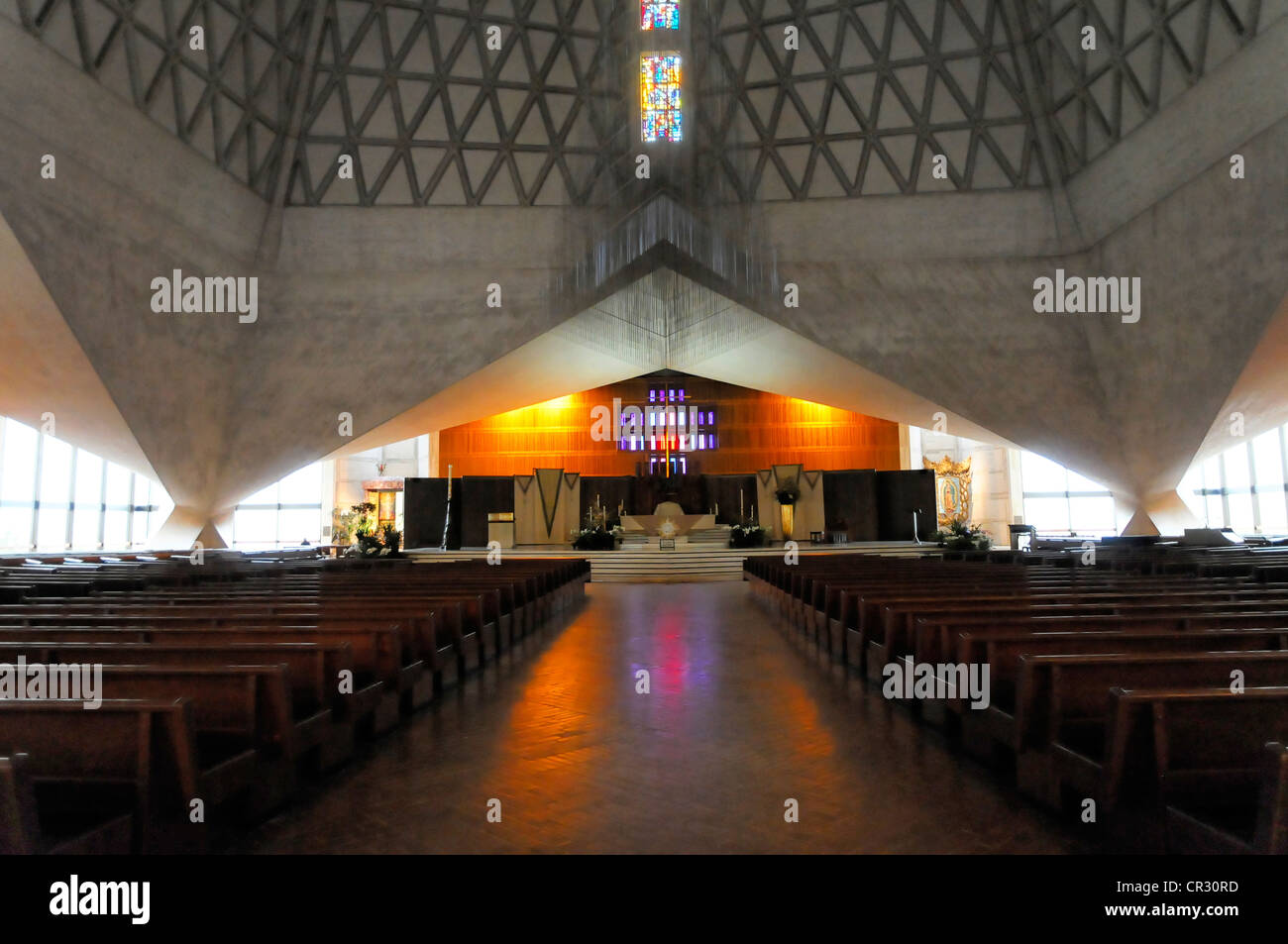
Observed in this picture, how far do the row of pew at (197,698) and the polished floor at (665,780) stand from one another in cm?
21

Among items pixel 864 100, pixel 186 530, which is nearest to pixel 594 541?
pixel 186 530

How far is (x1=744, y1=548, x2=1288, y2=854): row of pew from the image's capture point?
1838 millimetres

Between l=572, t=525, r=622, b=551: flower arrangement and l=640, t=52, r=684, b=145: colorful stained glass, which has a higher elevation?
l=640, t=52, r=684, b=145: colorful stained glass

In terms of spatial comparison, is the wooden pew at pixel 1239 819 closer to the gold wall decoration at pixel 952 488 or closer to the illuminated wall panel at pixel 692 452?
the illuminated wall panel at pixel 692 452

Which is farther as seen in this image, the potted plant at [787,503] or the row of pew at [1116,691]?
the potted plant at [787,503]

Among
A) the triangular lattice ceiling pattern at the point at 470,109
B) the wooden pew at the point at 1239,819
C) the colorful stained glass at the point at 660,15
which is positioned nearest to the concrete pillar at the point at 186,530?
the triangular lattice ceiling pattern at the point at 470,109

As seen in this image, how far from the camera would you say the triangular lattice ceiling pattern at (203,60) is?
10062mm

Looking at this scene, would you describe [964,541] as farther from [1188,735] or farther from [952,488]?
[1188,735]

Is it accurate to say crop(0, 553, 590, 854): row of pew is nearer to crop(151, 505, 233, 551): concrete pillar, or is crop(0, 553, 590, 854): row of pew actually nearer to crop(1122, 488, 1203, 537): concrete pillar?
crop(151, 505, 233, 551): concrete pillar

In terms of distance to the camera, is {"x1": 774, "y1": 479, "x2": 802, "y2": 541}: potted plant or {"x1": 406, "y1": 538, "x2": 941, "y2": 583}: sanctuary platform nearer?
{"x1": 406, "y1": 538, "x2": 941, "y2": 583}: sanctuary platform

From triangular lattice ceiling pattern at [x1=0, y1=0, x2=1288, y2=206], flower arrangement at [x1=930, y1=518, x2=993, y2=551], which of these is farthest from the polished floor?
triangular lattice ceiling pattern at [x1=0, y1=0, x2=1288, y2=206]

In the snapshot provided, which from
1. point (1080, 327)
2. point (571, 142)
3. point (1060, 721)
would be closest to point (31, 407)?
point (571, 142)

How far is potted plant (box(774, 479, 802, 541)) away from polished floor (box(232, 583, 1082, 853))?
14.5m

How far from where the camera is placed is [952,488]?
2430cm
